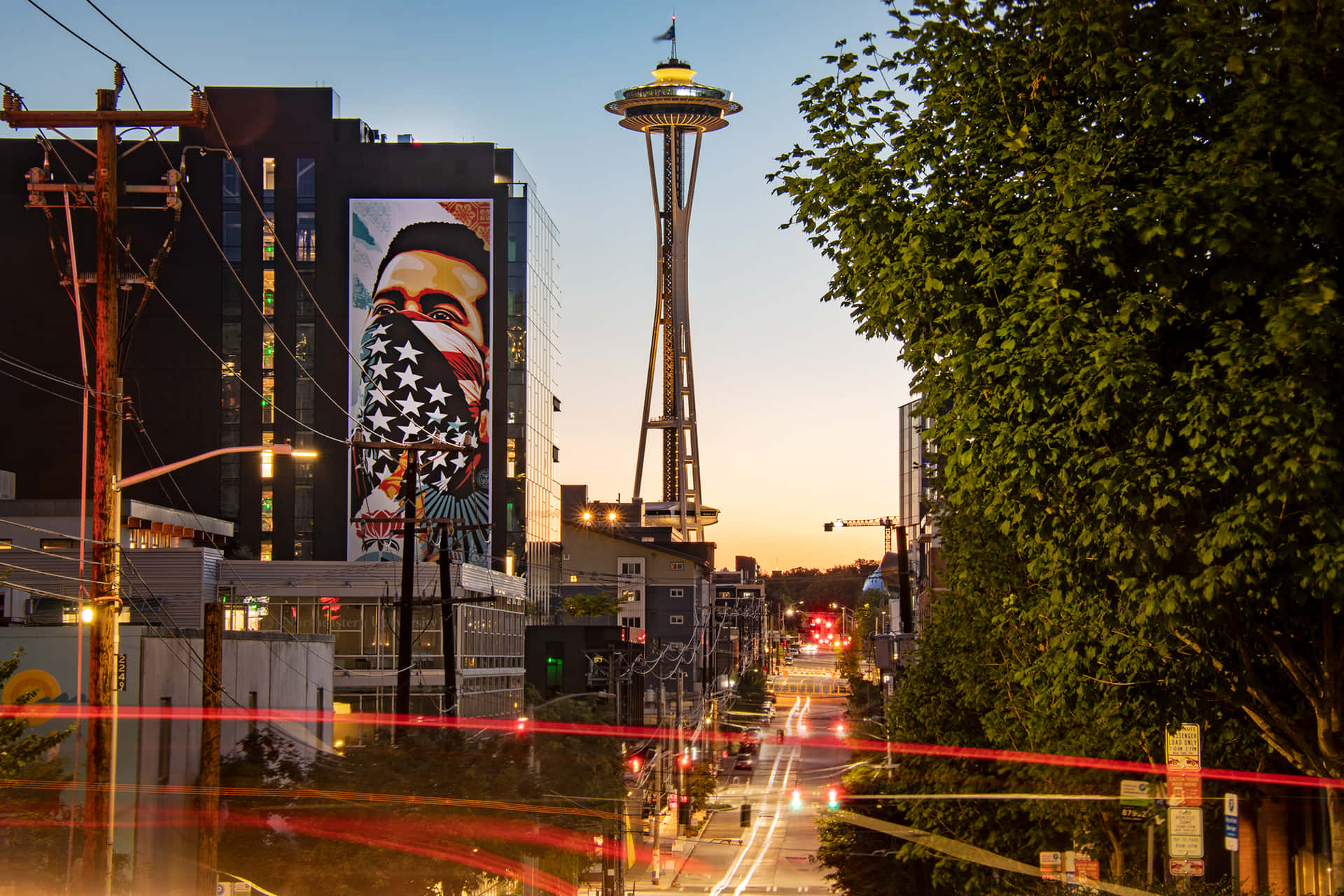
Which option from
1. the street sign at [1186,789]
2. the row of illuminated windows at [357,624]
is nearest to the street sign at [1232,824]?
the street sign at [1186,789]

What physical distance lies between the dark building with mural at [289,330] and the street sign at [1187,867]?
90.9 m

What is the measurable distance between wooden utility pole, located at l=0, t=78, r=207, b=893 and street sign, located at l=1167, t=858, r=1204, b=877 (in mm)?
13873

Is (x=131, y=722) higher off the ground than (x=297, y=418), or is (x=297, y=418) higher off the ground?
(x=297, y=418)

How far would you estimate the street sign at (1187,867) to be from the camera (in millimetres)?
14844

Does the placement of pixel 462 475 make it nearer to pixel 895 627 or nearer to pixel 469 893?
pixel 895 627

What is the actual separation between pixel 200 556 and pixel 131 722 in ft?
48.3

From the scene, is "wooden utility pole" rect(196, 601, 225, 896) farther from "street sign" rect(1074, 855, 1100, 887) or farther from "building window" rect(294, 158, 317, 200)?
"building window" rect(294, 158, 317, 200)

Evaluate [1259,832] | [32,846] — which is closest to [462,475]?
[32,846]

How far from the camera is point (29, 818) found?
26156mm

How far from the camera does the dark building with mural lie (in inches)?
4126

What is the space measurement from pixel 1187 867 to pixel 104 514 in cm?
1502

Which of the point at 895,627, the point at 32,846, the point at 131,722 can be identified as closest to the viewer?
the point at 32,846

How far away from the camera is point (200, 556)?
1953 inches

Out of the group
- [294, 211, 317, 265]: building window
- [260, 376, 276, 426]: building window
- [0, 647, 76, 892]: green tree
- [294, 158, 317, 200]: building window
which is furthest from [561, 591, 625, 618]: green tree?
[0, 647, 76, 892]: green tree
